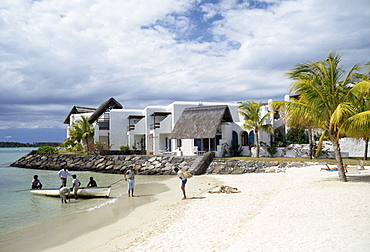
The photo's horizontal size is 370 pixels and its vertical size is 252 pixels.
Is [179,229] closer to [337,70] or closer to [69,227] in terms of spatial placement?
[69,227]

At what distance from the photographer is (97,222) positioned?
9.56 metres

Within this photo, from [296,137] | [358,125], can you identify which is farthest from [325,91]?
[296,137]

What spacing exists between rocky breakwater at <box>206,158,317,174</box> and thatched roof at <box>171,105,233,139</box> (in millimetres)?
2728

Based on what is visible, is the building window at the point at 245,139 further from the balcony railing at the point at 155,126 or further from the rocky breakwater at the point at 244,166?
the balcony railing at the point at 155,126

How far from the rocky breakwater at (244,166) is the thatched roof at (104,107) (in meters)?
18.5

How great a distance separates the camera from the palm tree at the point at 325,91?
1311 cm

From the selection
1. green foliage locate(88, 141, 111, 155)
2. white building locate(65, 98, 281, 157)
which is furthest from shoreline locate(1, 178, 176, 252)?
green foliage locate(88, 141, 111, 155)

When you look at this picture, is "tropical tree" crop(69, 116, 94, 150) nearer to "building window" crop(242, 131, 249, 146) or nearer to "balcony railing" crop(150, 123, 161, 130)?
"balcony railing" crop(150, 123, 161, 130)

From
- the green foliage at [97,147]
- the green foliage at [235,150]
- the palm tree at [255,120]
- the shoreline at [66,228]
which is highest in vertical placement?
the palm tree at [255,120]

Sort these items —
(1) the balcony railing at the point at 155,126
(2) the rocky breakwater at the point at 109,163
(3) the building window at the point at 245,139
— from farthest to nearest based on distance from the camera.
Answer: (1) the balcony railing at the point at 155,126, (3) the building window at the point at 245,139, (2) the rocky breakwater at the point at 109,163

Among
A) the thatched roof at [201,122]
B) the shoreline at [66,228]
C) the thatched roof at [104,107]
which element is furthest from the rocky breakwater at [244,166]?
the thatched roof at [104,107]

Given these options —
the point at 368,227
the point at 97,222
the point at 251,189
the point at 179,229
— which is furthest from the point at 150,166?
the point at 368,227

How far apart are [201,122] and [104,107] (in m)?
15.6

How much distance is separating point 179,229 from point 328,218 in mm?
3914
